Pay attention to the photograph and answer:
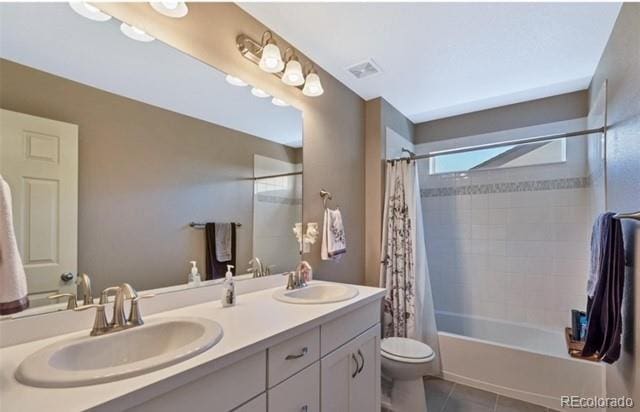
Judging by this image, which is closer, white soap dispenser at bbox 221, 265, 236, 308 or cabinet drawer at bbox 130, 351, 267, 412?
cabinet drawer at bbox 130, 351, 267, 412

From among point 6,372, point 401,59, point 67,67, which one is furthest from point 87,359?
point 401,59

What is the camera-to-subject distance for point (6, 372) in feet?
2.37

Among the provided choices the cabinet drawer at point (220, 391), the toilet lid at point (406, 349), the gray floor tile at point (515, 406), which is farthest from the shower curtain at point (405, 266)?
the cabinet drawer at point (220, 391)

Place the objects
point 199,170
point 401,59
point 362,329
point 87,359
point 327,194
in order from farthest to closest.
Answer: point 327,194, point 401,59, point 362,329, point 199,170, point 87,359

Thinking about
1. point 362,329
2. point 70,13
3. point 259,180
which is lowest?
point 362,329

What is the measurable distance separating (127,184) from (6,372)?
0.66m

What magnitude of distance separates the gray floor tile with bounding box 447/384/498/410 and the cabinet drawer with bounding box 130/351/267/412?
1.84m

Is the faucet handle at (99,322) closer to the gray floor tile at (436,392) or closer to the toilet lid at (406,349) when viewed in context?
the toilet lid at (406,349)

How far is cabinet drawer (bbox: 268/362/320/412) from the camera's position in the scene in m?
1.02

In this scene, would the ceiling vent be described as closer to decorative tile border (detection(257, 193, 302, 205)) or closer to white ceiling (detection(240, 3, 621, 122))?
white ceiling (detection(240, 3, 621, 122))

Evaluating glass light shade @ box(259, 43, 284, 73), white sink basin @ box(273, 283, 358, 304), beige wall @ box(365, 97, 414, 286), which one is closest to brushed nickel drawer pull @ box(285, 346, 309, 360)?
white sink basin @ box(273, 283, 358, 304)

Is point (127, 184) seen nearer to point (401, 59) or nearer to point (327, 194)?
point (327, 194)

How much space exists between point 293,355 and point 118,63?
130cm

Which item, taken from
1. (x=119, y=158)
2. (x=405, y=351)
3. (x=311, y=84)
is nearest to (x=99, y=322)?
(x=119, y=158)
